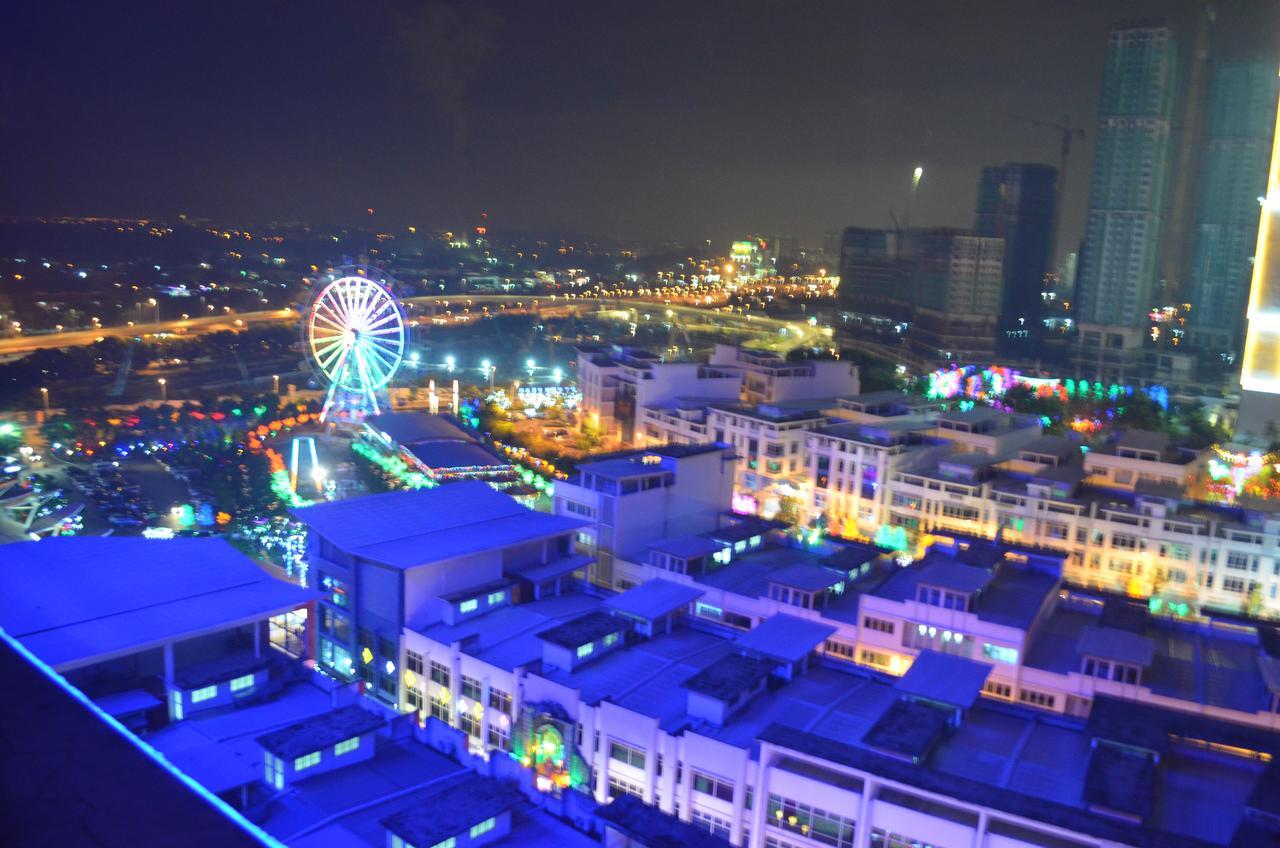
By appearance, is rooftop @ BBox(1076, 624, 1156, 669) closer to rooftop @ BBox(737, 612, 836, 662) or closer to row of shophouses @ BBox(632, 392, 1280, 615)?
rooftop @ BBox(737, 612, 836, 662)

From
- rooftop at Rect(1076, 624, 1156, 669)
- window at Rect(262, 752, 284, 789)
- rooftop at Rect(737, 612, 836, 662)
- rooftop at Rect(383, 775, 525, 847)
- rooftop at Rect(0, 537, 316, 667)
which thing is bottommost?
window at Rect(262, 752, 284, 789)

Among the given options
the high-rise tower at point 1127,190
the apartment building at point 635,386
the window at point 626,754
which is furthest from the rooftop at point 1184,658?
the high-rise tower at point 1127,190

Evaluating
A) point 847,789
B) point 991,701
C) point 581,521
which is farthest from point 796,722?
point 581,521

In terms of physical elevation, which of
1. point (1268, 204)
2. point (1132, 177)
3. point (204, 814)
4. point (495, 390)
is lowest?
point (495, 390)

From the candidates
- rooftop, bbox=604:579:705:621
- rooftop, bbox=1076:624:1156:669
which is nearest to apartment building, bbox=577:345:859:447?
rooftop, bbox=604:579:705:621

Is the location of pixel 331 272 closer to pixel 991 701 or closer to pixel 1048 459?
pixel 1048 459

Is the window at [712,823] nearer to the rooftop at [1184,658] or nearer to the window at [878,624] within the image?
the window at [878,624]

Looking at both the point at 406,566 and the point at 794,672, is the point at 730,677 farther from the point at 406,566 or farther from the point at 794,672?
the point at 406,566
